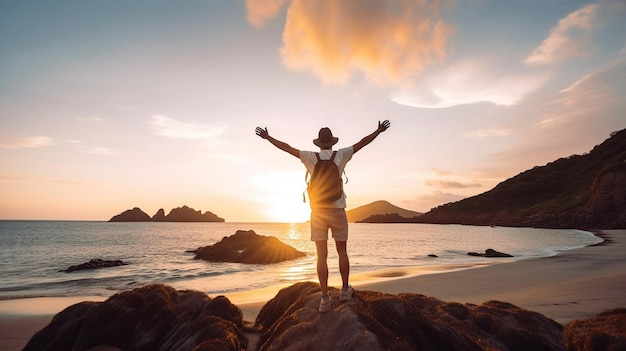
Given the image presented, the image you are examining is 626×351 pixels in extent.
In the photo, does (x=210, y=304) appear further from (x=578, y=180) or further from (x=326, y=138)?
A: (x=578, y=180)

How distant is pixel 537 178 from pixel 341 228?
182 meters

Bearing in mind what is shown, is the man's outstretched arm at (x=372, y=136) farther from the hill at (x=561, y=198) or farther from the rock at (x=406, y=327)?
the hill at (x=561, y=198)

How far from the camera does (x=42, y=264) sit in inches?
1491

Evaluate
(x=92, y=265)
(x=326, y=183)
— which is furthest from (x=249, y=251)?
(x=326, y=183)

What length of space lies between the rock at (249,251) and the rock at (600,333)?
2970 cm

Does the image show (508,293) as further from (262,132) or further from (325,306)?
(262,132)

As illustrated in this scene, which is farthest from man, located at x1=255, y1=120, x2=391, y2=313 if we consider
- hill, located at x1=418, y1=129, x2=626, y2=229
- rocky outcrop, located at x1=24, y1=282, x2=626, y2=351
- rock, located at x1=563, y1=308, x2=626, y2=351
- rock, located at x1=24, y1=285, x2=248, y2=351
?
hill, located at x1=418, y1=129, x2=626, y2=229

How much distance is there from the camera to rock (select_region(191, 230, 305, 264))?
34.4m

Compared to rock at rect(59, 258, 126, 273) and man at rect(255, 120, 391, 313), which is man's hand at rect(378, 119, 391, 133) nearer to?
man at rect(255, 120, 391, 313)

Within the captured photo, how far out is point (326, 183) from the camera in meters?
5.81

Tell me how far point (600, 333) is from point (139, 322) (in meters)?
8.51

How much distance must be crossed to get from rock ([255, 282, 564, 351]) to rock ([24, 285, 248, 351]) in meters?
1.82

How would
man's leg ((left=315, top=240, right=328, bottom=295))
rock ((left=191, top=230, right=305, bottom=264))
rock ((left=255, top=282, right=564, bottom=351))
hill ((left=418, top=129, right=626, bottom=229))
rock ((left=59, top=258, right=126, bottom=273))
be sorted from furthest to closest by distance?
hill ((left=418, top=129, right=626, bottom=229)) → rock ((left=191, top=230, right=305, bottom=264)) → rock ((left=59, top=258, right=126, bottom=273)) → man's leg ((left=315, top=240, right=328, bottom=295)) → rock ((left=255, top=282, right=564, bottom=351))

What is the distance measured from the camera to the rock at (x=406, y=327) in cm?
468
